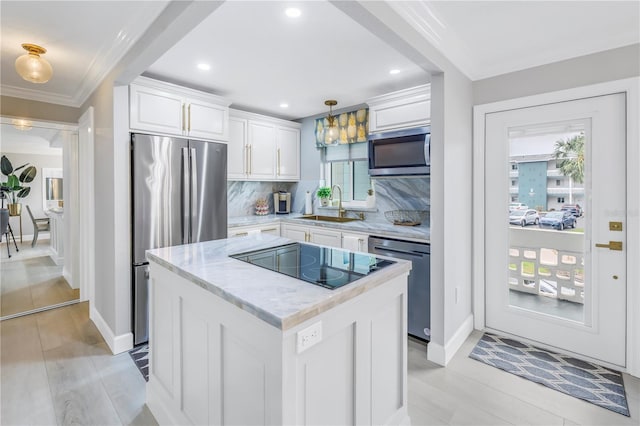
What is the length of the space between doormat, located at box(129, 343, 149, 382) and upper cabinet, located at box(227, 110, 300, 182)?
2003 millimetres

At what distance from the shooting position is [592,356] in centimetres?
238

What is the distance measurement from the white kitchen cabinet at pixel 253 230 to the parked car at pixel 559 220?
280 cm

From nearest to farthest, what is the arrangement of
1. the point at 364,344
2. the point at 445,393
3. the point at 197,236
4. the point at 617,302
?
1. the point at 364,344
2. the point at 445,393
3. the point at 617,302
4. the point at 197,236

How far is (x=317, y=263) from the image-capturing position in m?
1.62

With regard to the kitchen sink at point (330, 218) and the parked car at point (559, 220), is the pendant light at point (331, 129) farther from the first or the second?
the parked car at point (559, 220)

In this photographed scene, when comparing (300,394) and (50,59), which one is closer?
(300,394)

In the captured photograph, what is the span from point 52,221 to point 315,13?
6191 millimetres

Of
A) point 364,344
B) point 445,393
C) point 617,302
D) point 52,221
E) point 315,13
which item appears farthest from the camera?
point 52,221

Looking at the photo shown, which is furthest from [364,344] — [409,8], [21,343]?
[21,343]

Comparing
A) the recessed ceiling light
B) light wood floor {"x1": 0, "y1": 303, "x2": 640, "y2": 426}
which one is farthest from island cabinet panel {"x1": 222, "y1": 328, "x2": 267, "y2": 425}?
the recessed ceiling light

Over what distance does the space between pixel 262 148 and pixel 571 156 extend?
128 inches

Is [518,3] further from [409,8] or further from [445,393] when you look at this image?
[445,393]

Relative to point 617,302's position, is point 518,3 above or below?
above

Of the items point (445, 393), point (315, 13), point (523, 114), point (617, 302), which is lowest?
point (445, 393)
